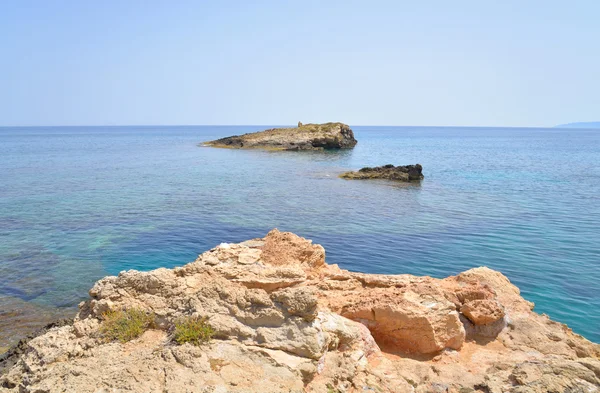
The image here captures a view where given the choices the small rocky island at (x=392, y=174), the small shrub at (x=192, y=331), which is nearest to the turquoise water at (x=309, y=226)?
the small rocky island at (x=392, y=174)

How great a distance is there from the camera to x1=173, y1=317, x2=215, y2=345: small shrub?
8.78m

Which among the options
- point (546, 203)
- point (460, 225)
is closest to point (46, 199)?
point (460, 225)

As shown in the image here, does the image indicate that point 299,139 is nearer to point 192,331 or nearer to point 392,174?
point 392,174

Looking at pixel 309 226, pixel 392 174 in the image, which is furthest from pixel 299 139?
pixel 309 226

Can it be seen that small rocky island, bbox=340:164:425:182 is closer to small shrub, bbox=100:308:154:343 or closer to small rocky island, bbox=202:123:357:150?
small rocky island, bbox=202:123:357:150

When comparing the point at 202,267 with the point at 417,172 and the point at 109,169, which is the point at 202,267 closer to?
the point at 417,172

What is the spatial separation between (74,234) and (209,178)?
27.5 m

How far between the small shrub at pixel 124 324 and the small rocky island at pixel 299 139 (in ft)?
281

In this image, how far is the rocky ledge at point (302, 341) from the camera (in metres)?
8.20

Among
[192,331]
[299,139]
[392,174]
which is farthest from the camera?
[299,139]

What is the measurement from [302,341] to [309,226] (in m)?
21.5

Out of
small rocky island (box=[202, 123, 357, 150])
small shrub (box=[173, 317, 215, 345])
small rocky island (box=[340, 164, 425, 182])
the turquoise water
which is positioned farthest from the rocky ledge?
small rocky island (box=[202, 123, 357, 150])

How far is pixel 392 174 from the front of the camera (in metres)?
54.6

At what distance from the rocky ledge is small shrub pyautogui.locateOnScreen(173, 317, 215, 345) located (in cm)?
13
